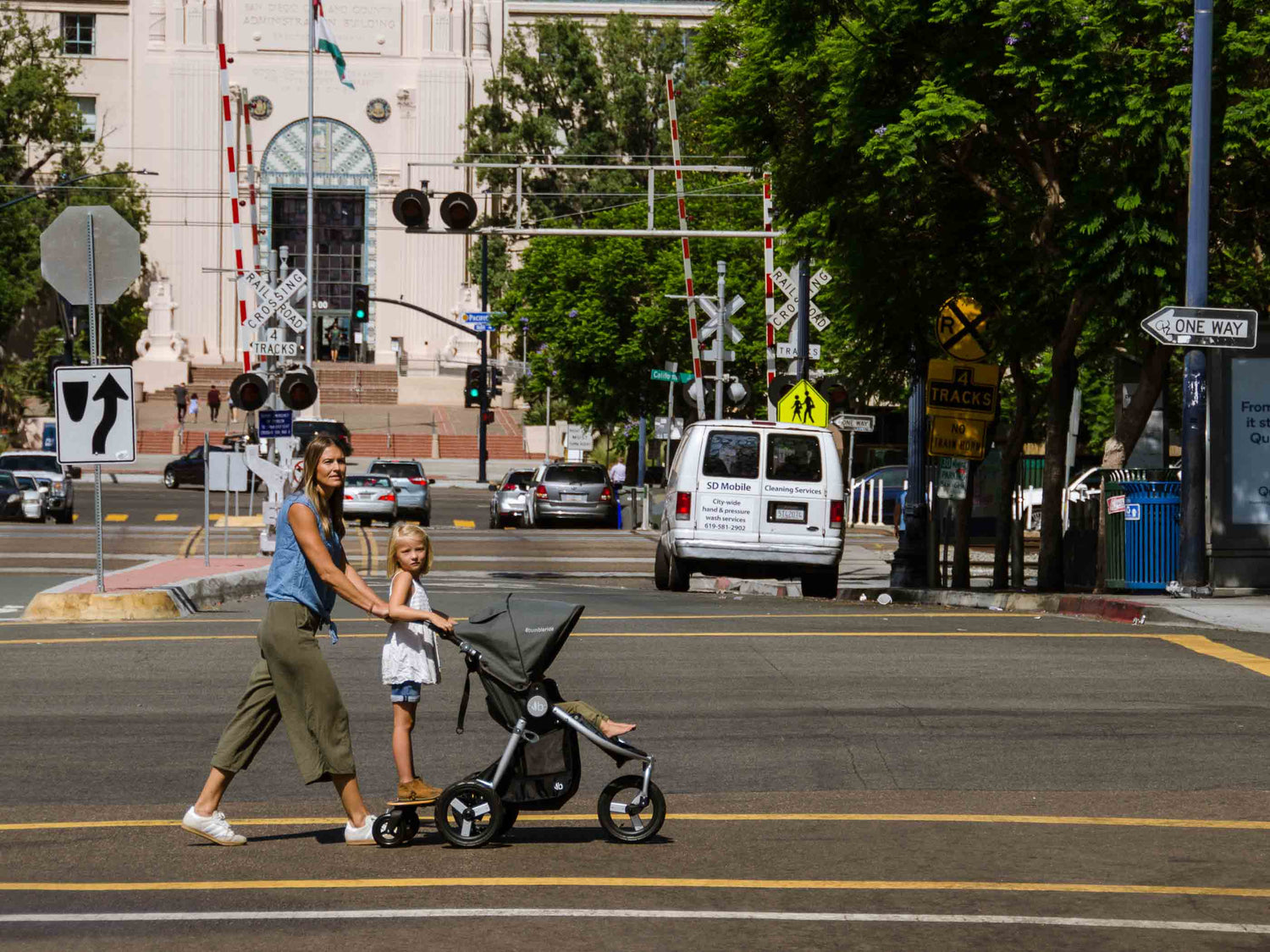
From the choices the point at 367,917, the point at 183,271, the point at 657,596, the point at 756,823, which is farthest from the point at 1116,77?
the point at 183,271

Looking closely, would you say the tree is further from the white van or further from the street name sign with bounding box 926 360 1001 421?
the white van

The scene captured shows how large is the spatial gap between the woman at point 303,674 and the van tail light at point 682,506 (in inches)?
570

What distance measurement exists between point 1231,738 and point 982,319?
41.5ft

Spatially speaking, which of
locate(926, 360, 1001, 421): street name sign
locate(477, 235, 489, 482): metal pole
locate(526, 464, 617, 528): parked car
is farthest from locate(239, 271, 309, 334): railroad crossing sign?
locate(477, 235, 489, 482): metal pole

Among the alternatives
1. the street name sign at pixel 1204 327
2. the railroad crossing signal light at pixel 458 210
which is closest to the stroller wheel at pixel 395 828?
the street name sign at pixel 1204 327

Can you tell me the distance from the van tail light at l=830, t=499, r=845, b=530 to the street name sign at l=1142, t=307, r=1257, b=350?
16.7ft

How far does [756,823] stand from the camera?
8523 millimetres

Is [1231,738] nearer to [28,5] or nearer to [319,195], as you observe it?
[319,195]

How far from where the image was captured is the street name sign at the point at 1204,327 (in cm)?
1820

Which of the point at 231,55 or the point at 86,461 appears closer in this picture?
the point at 86,461

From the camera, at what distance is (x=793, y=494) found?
22359mm

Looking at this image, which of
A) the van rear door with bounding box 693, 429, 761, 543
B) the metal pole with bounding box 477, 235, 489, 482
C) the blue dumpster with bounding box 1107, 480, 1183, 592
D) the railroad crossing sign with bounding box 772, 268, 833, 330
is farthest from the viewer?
the metal pole with bounding box 477, 235, 489, 482

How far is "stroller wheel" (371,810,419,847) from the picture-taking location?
7898mm

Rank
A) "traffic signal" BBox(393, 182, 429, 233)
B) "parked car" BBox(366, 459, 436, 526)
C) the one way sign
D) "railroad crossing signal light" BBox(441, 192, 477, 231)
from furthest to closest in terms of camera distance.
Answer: "parked car" BBox(366, 459, 436, 526)
"railroad crossing signal light" BBox(441, 192, 477, 231)
"traffic signal" BBox(393, 182, 429, 233)
the one way sign
